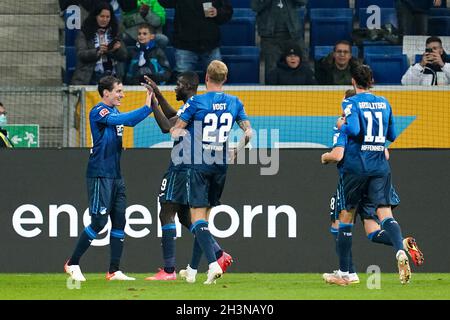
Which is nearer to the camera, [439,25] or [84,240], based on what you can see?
[84,240]

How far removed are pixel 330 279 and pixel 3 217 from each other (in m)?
4.20

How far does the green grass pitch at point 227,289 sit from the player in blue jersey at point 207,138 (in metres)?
0.54

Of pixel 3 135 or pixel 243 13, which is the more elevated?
pixel 243 13

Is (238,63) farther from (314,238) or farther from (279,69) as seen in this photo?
(314,238)

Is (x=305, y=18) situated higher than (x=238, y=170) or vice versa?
(x=305, y=18)

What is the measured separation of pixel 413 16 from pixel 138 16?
4.15 m

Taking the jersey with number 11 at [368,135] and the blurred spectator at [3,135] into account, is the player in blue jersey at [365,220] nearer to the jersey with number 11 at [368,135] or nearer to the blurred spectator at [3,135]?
the jersey with number 11 at [368,135]

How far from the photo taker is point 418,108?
607 inches

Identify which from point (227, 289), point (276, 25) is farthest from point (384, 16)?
point (227, 289)

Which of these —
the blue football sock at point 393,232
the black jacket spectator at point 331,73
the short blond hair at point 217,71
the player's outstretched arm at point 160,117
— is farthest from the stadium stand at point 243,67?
the blue football sock at point 393,232

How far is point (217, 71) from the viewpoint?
1108 cm

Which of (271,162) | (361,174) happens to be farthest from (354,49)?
(361,174)

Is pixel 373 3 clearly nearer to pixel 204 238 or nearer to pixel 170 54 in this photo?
pixel 170 54

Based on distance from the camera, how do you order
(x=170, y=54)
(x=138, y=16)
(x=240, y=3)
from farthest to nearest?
(x=240, y=3) < (x=138, y=16) < (x=170, y=54)
